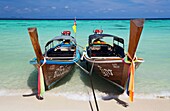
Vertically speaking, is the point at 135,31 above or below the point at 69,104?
above

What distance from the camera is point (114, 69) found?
579 cm

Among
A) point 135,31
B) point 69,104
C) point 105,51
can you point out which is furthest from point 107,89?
point 135,31

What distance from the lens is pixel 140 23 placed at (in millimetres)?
4398

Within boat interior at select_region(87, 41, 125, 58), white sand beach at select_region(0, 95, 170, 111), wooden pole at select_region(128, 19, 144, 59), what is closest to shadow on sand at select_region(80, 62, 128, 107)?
white sand beach at select_region(0, 95, 170, 111)

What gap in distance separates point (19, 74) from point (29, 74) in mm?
450

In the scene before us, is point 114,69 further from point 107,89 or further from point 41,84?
point 41,84

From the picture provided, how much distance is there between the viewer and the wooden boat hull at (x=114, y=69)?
221 inches

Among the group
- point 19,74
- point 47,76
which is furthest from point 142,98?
point 19,74

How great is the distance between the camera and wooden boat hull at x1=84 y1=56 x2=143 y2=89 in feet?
18.4

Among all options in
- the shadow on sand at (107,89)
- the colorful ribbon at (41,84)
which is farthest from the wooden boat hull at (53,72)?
the shadow on sand at (107,89)

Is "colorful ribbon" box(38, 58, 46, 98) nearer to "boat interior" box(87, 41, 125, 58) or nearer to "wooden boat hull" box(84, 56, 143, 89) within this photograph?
"wooden boat hull" box(84, 56, 143, 89)

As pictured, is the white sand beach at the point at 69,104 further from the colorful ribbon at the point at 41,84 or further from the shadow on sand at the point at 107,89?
the colorful ribbon at the point at 41,84

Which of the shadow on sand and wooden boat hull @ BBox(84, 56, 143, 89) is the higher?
wooden boat hull @ BBox(84, 56, 143, 89)

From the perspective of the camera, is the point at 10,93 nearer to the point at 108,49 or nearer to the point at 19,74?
the point at 19,74
